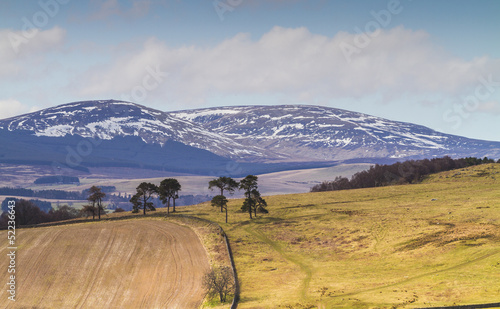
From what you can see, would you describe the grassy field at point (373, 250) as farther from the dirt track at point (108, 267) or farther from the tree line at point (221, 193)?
the dirt track at point (108, 267)

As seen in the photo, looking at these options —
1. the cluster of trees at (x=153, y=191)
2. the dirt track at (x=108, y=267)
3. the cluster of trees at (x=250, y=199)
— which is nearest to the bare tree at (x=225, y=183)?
the cluster of trees at (x=250, y=199)

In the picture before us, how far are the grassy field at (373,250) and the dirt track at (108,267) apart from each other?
1017 cm

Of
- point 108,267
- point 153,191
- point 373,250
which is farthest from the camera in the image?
point 153,191

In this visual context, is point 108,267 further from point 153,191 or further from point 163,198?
point 163,198

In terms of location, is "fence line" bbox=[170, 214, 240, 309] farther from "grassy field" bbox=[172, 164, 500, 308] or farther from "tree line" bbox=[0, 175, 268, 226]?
"tree line" bbox=[0, 175, 268, 226]

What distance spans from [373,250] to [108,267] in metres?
46.9

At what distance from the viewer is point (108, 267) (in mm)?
84812

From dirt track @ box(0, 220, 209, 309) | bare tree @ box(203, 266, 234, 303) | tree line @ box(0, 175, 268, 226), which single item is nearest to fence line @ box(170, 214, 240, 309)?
bare tree @ box(203, 266, 234, 303)

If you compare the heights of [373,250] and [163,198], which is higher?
[163,198]

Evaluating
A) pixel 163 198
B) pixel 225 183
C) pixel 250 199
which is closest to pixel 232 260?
pixel 250 199

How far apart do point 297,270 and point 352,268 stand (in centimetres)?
873

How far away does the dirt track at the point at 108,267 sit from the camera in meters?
70.2

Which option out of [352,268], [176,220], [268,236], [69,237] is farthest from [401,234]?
[69,237]

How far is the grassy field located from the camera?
5759cm
